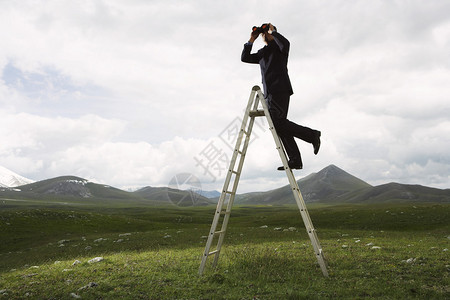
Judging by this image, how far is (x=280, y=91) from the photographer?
28.3 feet

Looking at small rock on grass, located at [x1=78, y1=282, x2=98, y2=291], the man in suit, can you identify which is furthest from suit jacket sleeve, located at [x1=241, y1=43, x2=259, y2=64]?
small rock on grass, located at [x1=78, y1=282, x2=98, y2=291]

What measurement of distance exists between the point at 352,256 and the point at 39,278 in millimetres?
10510

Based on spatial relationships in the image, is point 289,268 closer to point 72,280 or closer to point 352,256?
point 352,256

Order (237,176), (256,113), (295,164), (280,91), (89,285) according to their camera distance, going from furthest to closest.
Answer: (256,113)
(237,176)
(280,91)
(295,164)
(89,285)

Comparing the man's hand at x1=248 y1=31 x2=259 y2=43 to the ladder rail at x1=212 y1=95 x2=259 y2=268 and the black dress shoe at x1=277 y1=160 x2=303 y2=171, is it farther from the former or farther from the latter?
the black dress shoe at x1=277 y1=160 x2=303 y2=171

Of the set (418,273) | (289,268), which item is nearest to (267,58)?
(289,268)

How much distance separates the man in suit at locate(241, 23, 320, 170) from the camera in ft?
27.7

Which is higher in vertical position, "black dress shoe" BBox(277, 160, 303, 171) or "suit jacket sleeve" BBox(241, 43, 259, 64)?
"suit jacket sleeve" BBox(241, 43, 259, 64)

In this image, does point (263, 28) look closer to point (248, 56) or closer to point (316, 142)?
point (248, 56)

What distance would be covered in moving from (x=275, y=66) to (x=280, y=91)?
0.78 meters

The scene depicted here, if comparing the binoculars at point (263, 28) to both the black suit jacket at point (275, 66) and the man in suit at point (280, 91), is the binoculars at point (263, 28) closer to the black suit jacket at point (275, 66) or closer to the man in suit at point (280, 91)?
the man in suit at point (280, 91)

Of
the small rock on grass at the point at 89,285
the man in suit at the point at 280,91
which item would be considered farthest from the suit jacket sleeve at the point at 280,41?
the small rock on grass at the point at 89,285

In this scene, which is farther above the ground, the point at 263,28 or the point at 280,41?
the point at 263,28

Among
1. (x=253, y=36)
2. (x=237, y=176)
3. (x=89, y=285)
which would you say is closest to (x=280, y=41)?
(x=253, y=36)
